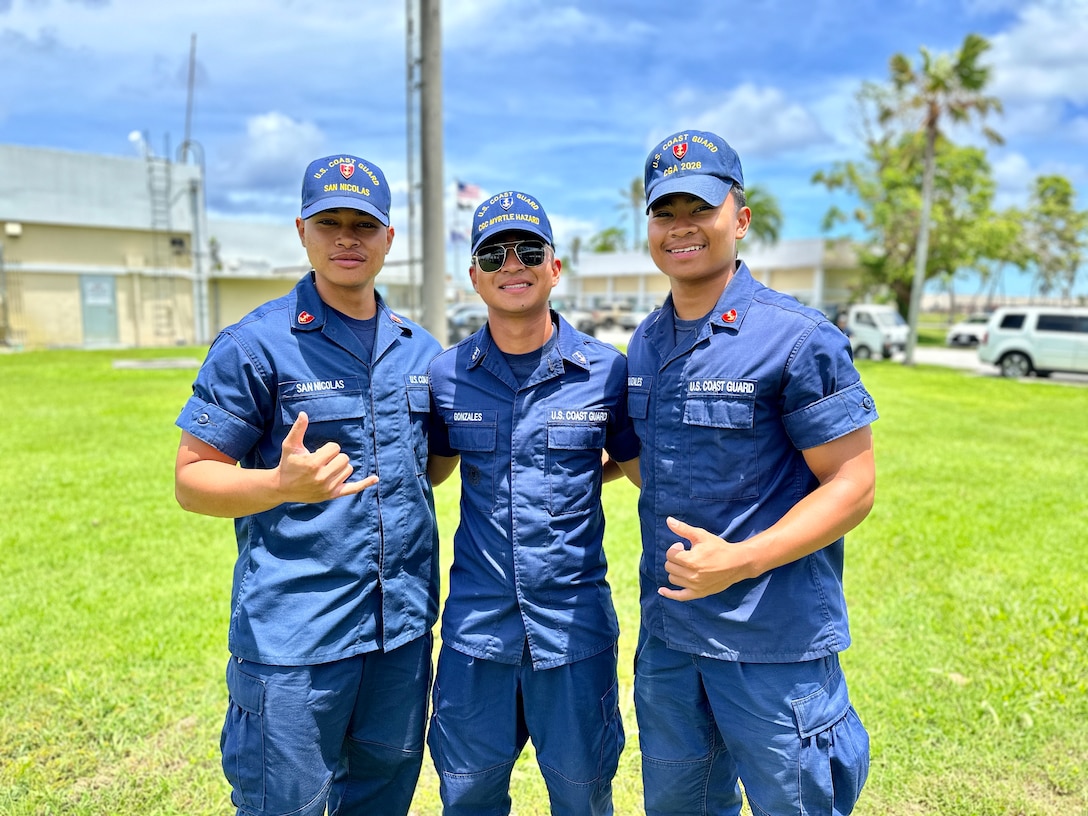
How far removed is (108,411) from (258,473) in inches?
449

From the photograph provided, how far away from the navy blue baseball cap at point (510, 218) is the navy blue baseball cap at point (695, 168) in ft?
1.28

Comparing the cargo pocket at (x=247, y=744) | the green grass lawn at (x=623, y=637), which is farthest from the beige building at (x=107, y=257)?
the cargo pocket at (x=247, y=744)

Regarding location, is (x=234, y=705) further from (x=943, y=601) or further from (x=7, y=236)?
(x=7, y=236)

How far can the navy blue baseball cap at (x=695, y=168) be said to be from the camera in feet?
6.55

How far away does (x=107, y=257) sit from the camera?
87.8 ft

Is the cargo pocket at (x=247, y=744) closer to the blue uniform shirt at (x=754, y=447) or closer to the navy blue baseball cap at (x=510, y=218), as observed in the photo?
the blue uniform shirt at (x=754, y=447)

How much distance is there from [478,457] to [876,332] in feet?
82.7

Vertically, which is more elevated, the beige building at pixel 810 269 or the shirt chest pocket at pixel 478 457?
the beige building at pixel 810 269

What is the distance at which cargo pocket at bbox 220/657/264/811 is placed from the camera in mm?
2043

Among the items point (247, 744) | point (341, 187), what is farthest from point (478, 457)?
point (247, 744)

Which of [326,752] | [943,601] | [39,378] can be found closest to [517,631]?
[326,752]

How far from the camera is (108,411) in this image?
A: 1161cm

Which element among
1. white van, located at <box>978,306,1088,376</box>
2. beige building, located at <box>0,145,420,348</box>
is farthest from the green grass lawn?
beige building, located at <box>0,145,420,348</box>

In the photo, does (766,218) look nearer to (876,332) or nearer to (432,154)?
(876,332)
